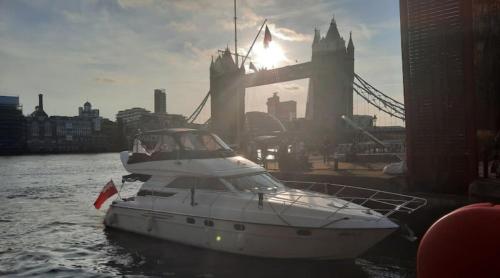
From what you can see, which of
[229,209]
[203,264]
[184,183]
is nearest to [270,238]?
[229,209]

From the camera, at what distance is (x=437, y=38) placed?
15.9 m

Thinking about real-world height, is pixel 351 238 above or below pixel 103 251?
above

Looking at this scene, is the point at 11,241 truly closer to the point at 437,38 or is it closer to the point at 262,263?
the point at 262,263

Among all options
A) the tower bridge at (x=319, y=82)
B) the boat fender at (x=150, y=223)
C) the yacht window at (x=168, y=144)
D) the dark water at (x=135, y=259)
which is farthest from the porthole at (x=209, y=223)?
the tower bridge at (x=319, y=82)

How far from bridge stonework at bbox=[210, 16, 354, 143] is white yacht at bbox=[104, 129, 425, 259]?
78509 mm

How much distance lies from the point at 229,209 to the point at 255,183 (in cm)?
195

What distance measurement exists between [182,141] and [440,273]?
1108 cm

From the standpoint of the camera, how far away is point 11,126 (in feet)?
551

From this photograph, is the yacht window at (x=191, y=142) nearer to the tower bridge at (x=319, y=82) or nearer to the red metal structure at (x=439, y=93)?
the red metal structure at (x=439, y=93)

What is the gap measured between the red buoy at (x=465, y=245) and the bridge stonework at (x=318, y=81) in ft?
287

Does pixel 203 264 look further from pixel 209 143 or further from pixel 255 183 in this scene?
pixel 209 143

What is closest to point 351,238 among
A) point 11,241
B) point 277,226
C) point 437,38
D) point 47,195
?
point 277,226

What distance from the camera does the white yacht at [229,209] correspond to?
33.8 feet

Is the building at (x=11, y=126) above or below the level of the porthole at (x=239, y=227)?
above
